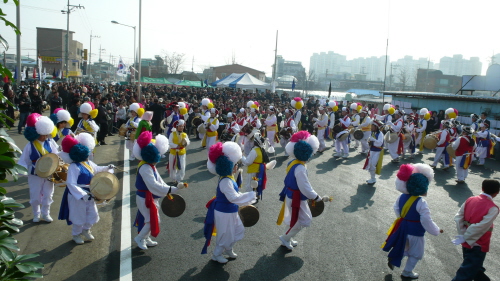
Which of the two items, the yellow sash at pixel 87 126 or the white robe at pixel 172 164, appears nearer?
the white robe at pixel 172 164

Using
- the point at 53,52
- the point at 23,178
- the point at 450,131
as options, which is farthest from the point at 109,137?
the point at 53,52

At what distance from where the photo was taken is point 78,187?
5.42m

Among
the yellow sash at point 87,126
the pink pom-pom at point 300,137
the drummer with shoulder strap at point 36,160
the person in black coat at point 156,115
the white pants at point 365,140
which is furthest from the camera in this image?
the person in black coat at point 156,115

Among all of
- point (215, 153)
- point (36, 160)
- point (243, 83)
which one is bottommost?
point (36, 160)

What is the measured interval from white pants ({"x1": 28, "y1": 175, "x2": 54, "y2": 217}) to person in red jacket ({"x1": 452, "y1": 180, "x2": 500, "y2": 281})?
6360 mm

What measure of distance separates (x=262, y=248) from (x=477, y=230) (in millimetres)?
2988

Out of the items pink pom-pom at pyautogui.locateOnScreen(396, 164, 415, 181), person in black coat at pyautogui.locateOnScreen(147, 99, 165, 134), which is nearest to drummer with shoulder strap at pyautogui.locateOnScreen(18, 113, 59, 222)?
pink pom-pom at pyautogui.locateOnScreen(396, 164, 415, 181)

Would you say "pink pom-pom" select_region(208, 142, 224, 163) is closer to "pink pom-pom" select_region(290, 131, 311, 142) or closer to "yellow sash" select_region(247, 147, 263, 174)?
"pink pom-pom" select_region(290, 131, 311, 142)

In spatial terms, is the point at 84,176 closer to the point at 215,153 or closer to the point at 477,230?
the point at 215,153

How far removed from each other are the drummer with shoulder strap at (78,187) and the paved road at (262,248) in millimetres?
434

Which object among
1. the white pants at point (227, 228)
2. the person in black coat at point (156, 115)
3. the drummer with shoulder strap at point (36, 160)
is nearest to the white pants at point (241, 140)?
the person in black coat at point (156, 115)

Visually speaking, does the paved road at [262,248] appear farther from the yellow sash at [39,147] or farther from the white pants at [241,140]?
the white pants at [241,140]

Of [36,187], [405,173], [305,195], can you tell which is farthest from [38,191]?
[405,173]

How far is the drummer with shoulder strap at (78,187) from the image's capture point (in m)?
5.46
